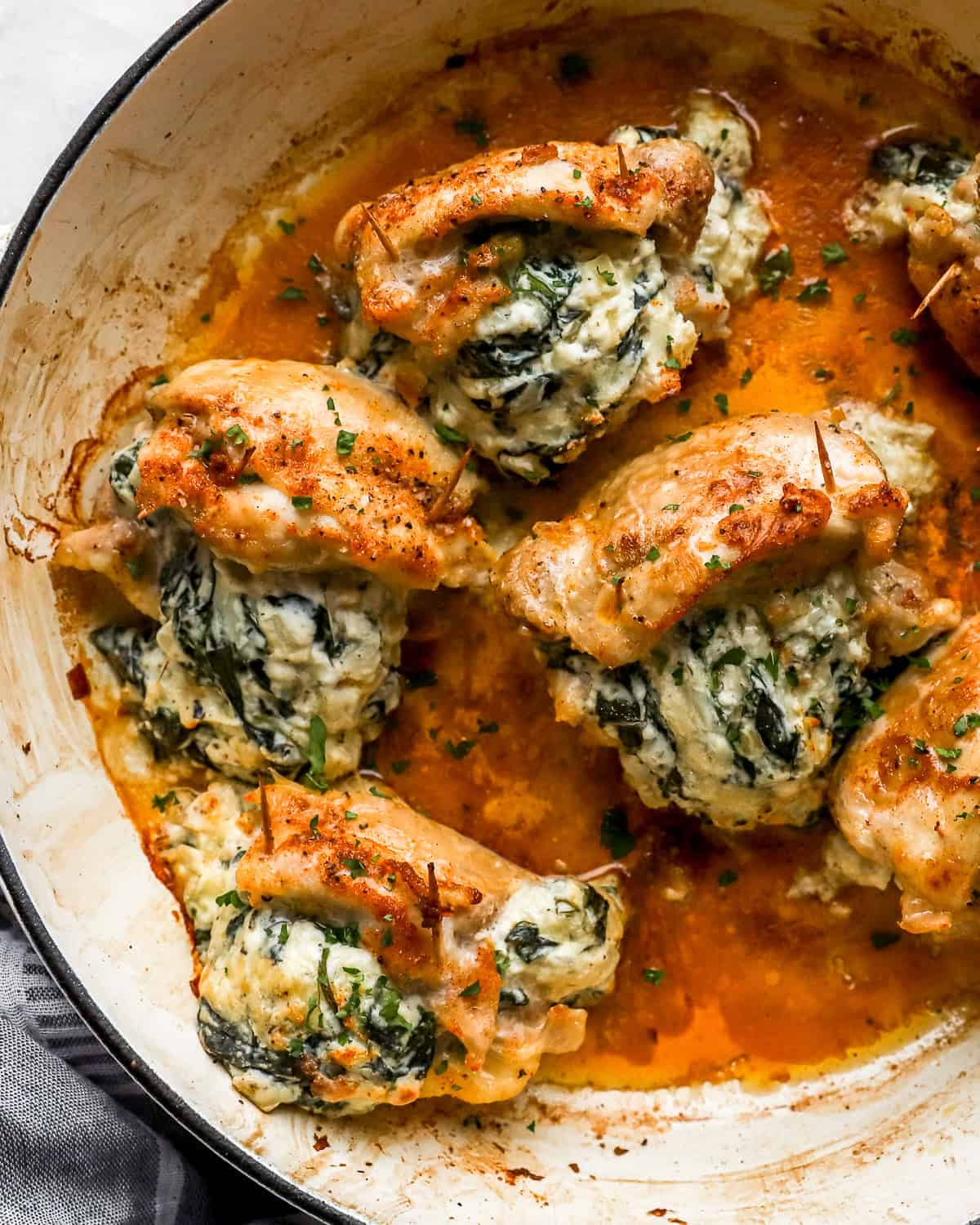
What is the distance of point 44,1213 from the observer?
3174mm

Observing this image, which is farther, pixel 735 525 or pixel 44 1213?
pixel 44 1213

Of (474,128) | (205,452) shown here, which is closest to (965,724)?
(205,452)

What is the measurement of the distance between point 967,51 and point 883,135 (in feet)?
0.96

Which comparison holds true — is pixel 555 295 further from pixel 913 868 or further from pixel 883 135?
pixel 913 868

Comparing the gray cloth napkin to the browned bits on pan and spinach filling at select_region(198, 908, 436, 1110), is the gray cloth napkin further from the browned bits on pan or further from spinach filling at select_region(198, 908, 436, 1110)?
the browned bits on pan

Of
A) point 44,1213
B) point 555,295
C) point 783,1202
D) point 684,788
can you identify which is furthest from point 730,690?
point 44,1213

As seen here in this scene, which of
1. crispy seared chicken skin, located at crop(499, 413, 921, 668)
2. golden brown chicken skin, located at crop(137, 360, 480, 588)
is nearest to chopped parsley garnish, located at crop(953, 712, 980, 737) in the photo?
crispy seared chicken skin, located at crop(499, 413, 921, 668)

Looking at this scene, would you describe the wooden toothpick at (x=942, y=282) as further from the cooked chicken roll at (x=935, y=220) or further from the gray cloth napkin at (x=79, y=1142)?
the gray cloth napkin at (x=79, y=1142)

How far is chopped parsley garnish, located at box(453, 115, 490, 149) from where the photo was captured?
3461 millimetres

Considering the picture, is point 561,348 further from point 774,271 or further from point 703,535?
point 774,271

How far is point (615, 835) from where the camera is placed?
11.2 feet

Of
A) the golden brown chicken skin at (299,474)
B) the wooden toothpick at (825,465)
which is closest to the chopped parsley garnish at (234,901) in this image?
the golden brown chicken skin at (299,474)

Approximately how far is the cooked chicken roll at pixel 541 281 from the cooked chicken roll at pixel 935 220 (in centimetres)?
61

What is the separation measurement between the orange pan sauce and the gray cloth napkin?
0.62 meters
